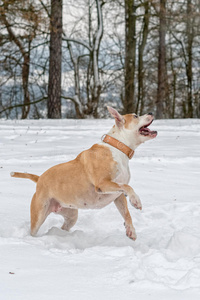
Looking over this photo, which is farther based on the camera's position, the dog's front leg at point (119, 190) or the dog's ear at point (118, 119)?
the dog's ear at point (118, 119)

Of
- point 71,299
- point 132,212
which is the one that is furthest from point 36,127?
point 71,299

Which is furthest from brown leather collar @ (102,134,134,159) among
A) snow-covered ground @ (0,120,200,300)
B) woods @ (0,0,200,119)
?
woods @ (0,0,200,119)

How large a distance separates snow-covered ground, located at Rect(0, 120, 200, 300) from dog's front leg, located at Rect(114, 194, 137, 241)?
0.31 feet

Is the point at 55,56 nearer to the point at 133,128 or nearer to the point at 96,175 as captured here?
the point at 133,128

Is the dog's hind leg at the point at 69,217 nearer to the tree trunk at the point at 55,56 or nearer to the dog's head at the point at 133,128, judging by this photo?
the dog's head at the point at 133,128

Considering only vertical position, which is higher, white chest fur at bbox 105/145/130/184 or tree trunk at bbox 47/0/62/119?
tree trunk at bbox 47/0/62/119

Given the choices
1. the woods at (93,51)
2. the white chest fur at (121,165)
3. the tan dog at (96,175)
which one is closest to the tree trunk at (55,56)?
the woods at (93,51)

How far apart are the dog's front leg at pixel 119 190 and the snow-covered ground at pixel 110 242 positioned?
41 centimetres

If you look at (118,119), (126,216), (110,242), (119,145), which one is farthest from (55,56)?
(110,242)

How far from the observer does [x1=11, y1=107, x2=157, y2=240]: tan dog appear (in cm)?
379

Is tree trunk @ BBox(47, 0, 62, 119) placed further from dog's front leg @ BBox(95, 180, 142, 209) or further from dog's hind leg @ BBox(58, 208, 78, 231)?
dog's front leg @ BBox(95, 180, 142, 209)

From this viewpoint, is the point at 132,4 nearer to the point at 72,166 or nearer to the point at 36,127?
the point at 36,127

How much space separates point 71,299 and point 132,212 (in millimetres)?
2674

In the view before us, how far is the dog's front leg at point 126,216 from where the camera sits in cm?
384
